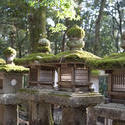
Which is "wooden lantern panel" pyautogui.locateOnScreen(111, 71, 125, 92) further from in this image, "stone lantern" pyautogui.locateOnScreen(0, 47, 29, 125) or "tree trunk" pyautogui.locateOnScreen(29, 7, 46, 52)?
"tree trunk" pyautogui.locateOnScreen(29, 7, 46, 52)

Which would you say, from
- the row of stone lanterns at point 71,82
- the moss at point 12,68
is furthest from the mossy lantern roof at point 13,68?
the row of stone lanterns at point 71,82

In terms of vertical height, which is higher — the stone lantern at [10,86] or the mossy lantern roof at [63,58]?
the mossy lantern roof at [63,58]

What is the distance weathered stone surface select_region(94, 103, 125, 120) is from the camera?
6.88m

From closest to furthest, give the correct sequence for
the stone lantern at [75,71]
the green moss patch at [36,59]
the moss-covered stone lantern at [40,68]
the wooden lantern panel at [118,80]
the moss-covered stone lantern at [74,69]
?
1. the wooden lantern panel at [118,80]
2. the moss-covered stone lantern at [74,69]
3. the stone lantern at [75,71]
4. the green moss patch at [36,59]
5. the moss-covered stone lantern at [40,68]

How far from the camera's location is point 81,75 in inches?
407

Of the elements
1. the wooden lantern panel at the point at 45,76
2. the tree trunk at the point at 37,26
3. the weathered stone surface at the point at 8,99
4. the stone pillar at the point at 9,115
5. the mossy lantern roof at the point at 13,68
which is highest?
the tree trunk at the point at 37,26

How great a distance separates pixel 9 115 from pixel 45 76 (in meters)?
3.37

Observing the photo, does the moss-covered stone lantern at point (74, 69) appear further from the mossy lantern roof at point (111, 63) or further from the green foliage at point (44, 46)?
the mossy lantern roof at point (111, 63)

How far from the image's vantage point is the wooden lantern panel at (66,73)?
1044cm

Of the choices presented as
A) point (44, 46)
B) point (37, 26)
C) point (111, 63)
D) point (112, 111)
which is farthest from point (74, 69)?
point (37, 26)

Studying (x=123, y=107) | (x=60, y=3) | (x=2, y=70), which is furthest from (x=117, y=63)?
(x=2, y=70)

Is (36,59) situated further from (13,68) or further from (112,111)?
(112,111)

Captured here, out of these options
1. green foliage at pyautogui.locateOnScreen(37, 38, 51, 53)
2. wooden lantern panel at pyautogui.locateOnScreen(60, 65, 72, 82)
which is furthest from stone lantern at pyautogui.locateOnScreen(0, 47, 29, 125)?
wooden lantern panel at pyautogui.locateOnScreen(60, 65, 72, 82)

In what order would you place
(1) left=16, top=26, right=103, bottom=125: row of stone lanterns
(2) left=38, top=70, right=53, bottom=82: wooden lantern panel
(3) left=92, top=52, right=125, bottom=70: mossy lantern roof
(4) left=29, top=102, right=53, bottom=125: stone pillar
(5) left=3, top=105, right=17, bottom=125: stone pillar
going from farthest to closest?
(5) left=3, top=105, right=17, bottom=125: stone pillar < (4) left=29, top=102, right=53, bottom=125: stone pillar < (2) left=38, top=70, right=53, bottom=82: wooden lantern panel < (1) left=16, top=26, right=103, bottom=125: row of stone lanterns < (3) left=92, top=52, right=125, bottom=70: mossy lantern roof
